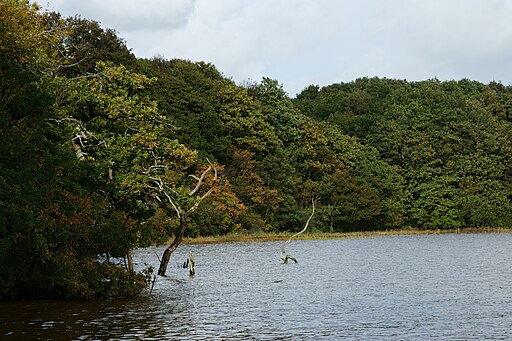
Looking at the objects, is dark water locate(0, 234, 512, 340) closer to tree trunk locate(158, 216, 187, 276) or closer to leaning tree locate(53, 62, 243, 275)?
tree trunk locate(158, 216, 187, 276)

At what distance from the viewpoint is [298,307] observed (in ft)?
93.8

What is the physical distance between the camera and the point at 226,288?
115 ft

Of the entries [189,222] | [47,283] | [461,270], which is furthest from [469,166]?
[47,283]

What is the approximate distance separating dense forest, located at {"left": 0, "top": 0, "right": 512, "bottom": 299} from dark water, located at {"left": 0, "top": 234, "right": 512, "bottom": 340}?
8.57 feet

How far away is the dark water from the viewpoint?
22828mm

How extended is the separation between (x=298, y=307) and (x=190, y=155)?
10.8 meters

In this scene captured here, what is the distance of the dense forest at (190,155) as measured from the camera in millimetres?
28688

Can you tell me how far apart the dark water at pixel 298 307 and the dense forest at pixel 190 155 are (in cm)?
261

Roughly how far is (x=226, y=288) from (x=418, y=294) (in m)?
8.97

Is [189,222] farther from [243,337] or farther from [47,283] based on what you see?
[243,337]

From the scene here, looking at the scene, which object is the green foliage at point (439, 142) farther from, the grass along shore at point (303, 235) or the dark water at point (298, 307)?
the dark water at point (298, 307)

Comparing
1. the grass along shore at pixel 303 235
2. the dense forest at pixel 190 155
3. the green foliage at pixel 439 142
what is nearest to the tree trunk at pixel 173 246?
the dense forest at pixel 190 155

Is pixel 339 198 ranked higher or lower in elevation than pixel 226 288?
higher

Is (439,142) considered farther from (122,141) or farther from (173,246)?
(122,141)
